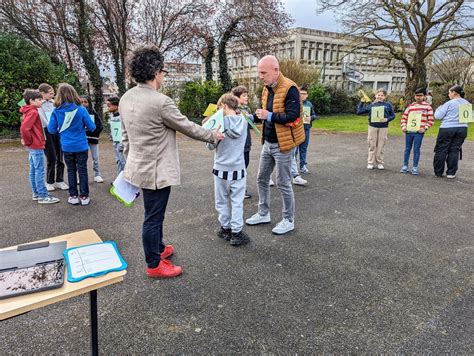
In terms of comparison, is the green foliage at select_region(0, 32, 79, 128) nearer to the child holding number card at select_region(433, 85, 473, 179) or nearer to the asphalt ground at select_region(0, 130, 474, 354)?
the asphalt ground at select_region(0, 130, 474, 354)

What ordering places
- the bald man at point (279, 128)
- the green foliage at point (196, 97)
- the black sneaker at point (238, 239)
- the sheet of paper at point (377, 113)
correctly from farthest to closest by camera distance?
the green foliage at point (196, 97), the sheet of paper at point (377, 113), the black sneaker at point (238, 239), the bald man at point (279, 128)

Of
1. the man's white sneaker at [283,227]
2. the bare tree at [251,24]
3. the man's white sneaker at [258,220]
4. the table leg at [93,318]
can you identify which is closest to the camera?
the table leg at [93,318]

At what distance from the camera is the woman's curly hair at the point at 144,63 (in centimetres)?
265

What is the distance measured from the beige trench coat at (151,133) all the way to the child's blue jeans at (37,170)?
3066mm

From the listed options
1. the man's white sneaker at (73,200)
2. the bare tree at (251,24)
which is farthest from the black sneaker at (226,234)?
the bare tree at (251,24)

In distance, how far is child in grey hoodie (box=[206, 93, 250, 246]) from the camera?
354cm

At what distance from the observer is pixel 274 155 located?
155 inches

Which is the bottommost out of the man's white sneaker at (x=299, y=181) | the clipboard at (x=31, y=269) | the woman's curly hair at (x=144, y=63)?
the man's white sneaker at (x=299, y=181)

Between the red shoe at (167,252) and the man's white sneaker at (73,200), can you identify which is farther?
the man's white sneaker at (73,200)

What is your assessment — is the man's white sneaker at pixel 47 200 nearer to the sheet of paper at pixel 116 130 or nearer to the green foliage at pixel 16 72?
the sheet of paper at pixel 116 130

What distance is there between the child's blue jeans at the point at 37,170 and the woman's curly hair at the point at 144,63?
132 inches

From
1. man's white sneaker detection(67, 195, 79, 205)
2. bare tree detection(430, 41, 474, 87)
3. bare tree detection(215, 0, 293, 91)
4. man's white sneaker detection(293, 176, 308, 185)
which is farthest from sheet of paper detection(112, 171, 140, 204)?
bare tree detection(430, 41, 474, 87)

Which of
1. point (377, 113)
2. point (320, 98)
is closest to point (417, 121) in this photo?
point (377, 113)

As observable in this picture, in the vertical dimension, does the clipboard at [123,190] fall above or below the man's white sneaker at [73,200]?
above
